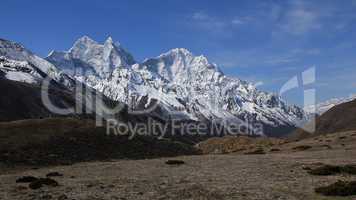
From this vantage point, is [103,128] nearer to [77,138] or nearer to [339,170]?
[77,138]

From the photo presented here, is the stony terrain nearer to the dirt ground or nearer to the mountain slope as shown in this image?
the dirt ground

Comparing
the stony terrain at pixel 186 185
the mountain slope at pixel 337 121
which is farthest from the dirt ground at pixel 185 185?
the mountain slope at pixel 337 121

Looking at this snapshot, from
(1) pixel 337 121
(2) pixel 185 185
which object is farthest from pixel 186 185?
(1) pixel 337 121

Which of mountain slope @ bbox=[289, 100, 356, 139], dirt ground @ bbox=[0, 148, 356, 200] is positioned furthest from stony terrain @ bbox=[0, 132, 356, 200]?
mountain slope @ bbox=[289, 100, 356, 139]

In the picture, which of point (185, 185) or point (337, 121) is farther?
point (337, 121)

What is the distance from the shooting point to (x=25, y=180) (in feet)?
125

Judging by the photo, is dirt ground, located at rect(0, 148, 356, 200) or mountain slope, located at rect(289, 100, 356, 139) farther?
mountain slope, located at rect(289, 100, 356, 139)

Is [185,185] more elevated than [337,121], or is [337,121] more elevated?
[337,121]

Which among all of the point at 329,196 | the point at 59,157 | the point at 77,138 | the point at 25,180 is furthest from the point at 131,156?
the point at 329,196

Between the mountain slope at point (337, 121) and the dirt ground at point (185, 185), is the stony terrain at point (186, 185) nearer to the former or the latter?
the dirt ground at point (185, 185)

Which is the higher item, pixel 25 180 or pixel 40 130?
pixel 40 130

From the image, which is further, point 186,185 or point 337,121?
point 337,121

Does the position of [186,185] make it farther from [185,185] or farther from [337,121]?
[337,121]

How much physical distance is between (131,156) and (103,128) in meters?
14.2
